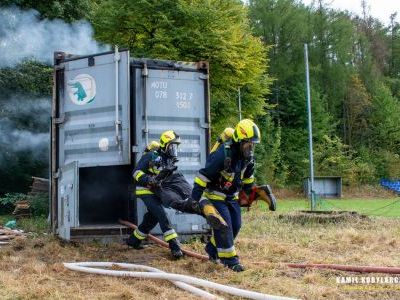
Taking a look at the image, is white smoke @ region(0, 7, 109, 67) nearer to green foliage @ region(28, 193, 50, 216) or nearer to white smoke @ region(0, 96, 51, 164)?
white smoke @ region(0, 96, 51, 164)

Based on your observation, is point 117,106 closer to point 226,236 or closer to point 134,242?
point 134,242

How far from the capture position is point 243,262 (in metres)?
7.02

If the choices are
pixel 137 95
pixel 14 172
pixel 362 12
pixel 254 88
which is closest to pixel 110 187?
pixel 137 95

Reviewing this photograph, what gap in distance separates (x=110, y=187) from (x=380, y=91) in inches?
1582

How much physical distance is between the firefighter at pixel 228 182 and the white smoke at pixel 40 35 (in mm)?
10215

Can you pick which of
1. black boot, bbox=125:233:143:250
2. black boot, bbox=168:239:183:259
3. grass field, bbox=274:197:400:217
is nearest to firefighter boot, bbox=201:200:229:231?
black boot, bbox=168:239:183:259

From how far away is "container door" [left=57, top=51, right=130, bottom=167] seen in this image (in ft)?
28.0

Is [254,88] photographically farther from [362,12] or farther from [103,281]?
[362,12]

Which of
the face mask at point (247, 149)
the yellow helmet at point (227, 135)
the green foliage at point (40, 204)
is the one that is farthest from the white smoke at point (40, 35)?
the face mask at point (247, 149)

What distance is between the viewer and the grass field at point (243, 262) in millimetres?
5535

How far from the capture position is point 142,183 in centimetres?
799

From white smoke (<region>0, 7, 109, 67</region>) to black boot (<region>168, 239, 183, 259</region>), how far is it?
972 centimetres

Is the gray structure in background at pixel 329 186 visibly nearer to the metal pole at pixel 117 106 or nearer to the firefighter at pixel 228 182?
the metal pole at pixel 117 106

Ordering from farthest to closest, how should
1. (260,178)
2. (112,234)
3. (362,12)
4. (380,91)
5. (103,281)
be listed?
(362,12), (380,91), (260,178), (112,234), (103,281)
